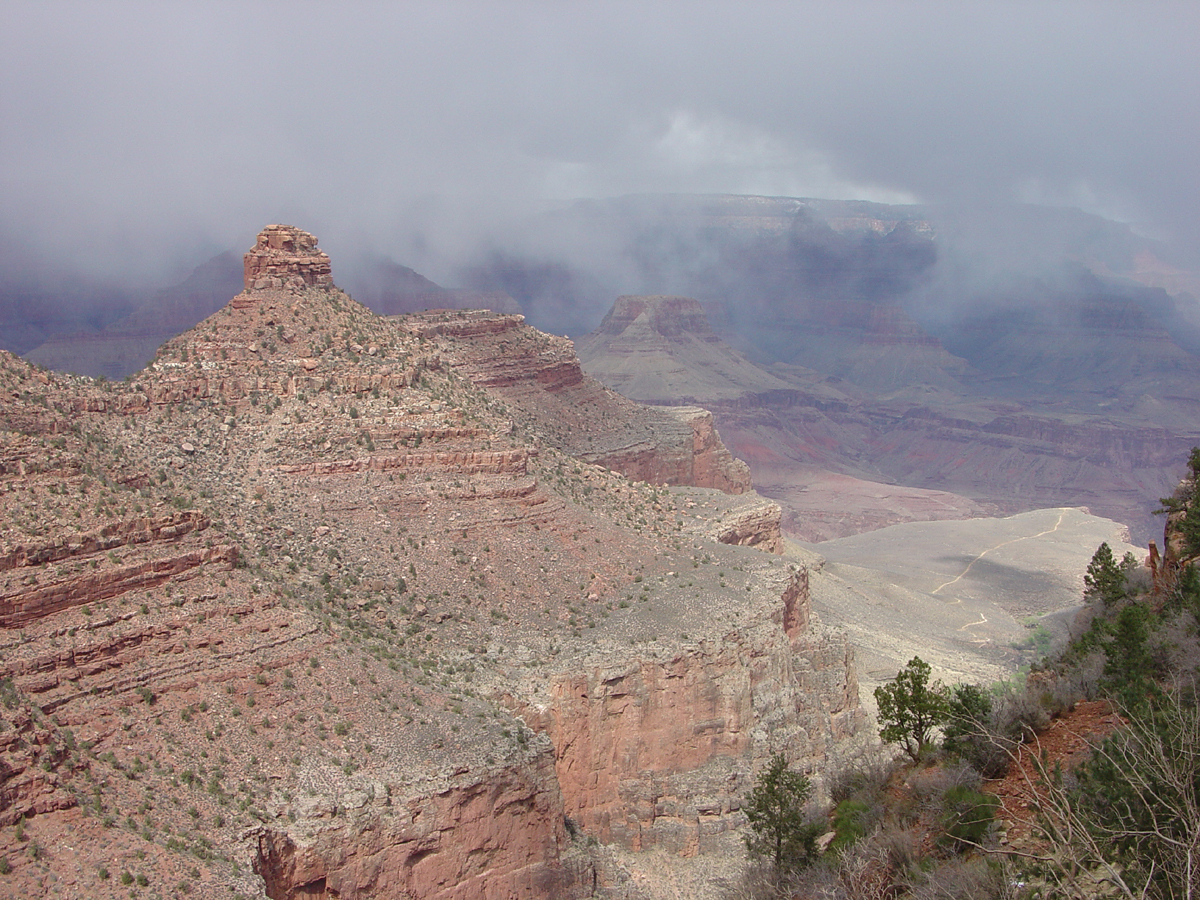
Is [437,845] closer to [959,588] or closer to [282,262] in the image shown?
[282,262]

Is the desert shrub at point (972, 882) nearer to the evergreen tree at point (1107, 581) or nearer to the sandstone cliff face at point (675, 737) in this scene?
the sandstone cliff face at point (675, 737)

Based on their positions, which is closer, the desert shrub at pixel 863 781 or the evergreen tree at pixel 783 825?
the evergreen tree at pixel 783 825

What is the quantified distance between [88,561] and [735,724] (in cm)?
1973

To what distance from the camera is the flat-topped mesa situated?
4478cm

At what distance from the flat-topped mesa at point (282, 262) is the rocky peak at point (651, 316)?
120897 mm

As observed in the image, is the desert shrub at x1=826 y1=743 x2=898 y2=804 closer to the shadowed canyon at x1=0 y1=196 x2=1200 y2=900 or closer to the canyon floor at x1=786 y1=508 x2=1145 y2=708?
the shadowed canyon at x1=0 y1=196 x2=1200 y2=900

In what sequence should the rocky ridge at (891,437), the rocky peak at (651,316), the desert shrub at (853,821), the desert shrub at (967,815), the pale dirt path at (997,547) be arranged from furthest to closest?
the rocky peak at (651,316), the rocky ridge at (891,437), the pale dirt path at (997,547), the desert shrub at (853,821), the desert shrub at (967,815)

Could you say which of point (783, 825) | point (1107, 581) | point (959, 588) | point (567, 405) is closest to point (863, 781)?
point (783, 825)

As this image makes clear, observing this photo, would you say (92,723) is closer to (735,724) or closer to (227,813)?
(227,813)

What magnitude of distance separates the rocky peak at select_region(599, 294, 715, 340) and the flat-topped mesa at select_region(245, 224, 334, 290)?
120897 mm

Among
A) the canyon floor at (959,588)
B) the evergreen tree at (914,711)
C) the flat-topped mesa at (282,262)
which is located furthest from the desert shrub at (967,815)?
the flat-topped mesa at (282,262)

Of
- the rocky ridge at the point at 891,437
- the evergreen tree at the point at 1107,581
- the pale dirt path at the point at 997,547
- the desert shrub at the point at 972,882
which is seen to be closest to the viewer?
the desert shrub at the point at 972,882

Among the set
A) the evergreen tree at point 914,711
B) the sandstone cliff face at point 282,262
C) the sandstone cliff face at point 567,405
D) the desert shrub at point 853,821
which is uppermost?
the sandstone cliff face at point 282,262

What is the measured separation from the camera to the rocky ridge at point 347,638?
2314cm
